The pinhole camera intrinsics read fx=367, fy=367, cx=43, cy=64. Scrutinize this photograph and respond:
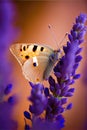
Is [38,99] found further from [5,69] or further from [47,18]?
[47,18]

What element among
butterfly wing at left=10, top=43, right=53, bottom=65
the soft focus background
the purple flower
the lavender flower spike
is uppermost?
the soft focus background

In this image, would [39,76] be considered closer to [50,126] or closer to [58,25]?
[50,126]

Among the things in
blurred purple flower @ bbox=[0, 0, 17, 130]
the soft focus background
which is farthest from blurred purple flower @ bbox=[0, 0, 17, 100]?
the soft focus background

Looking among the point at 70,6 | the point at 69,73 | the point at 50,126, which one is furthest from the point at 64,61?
the point at 70,6

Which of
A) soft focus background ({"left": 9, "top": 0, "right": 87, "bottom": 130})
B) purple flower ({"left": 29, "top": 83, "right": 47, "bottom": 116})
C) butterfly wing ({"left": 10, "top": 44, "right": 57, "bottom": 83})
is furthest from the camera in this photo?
soft focus background ({"left": 9, "top": 0, "right": 87, "bottom": 130})

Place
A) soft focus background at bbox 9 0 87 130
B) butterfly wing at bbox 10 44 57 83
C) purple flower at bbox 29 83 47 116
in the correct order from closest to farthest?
purple flower at bbox 29 83 47 116 → butterfly wing at bbox 10 44 57 83 → soft focus background at bbox 9 0 87 130

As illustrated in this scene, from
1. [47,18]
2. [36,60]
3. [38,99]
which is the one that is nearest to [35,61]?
[36,60]

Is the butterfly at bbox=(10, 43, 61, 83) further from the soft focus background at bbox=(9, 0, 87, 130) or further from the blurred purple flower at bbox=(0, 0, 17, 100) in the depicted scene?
the soft focus background at bbox=(9, 0, 87, 130)
